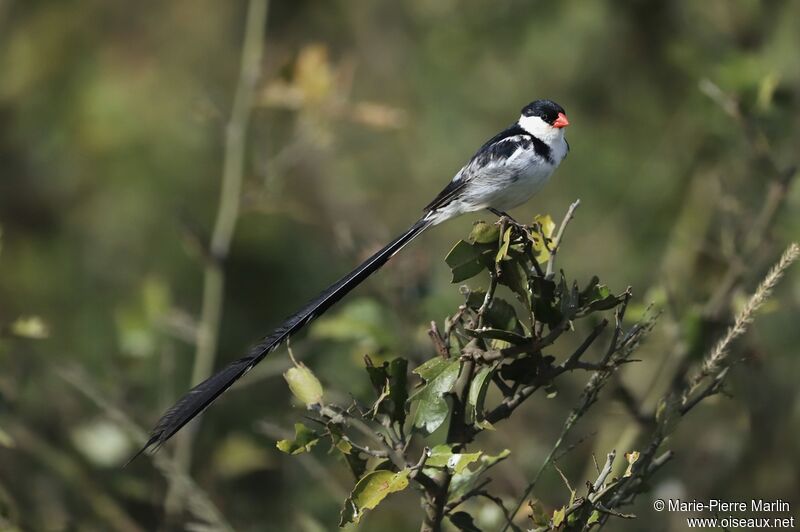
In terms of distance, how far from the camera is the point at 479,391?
5.72ft

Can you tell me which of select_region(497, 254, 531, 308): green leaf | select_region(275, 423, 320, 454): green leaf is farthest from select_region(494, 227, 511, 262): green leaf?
select_region(275, 423, 320, 454): green leaf

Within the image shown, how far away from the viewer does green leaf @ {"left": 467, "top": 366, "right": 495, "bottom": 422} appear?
68.4 inches

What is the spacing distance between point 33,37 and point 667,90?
Result: 3.25 m

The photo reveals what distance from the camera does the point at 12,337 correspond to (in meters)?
2.44

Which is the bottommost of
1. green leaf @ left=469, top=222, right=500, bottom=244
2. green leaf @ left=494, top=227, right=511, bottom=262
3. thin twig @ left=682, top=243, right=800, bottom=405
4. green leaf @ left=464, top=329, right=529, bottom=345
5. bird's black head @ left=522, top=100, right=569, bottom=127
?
thin twig @ left=682, top=243, right=800, bottom=405

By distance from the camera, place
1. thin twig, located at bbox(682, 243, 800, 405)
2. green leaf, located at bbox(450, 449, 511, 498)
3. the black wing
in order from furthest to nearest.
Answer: the black wing → green leaf, located at bbox(450, 449, 511, 498) → thin twig, located at bbox(682, 243, 800, 405)

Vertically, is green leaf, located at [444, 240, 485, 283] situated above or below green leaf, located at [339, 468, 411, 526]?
above

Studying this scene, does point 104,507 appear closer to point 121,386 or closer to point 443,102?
point 121,386

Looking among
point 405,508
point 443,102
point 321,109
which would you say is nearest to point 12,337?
point 321,109

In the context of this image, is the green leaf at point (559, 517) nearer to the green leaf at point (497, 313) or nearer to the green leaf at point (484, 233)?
the green leaf at point (497, 313)

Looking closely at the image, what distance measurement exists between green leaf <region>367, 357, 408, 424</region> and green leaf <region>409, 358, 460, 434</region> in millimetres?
24

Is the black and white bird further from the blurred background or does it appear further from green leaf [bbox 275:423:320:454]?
green leaf [bbox 275:423:320:454]

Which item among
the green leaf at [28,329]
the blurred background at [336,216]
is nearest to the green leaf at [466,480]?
the blurred background at [336,216]

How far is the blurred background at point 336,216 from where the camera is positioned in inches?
117
